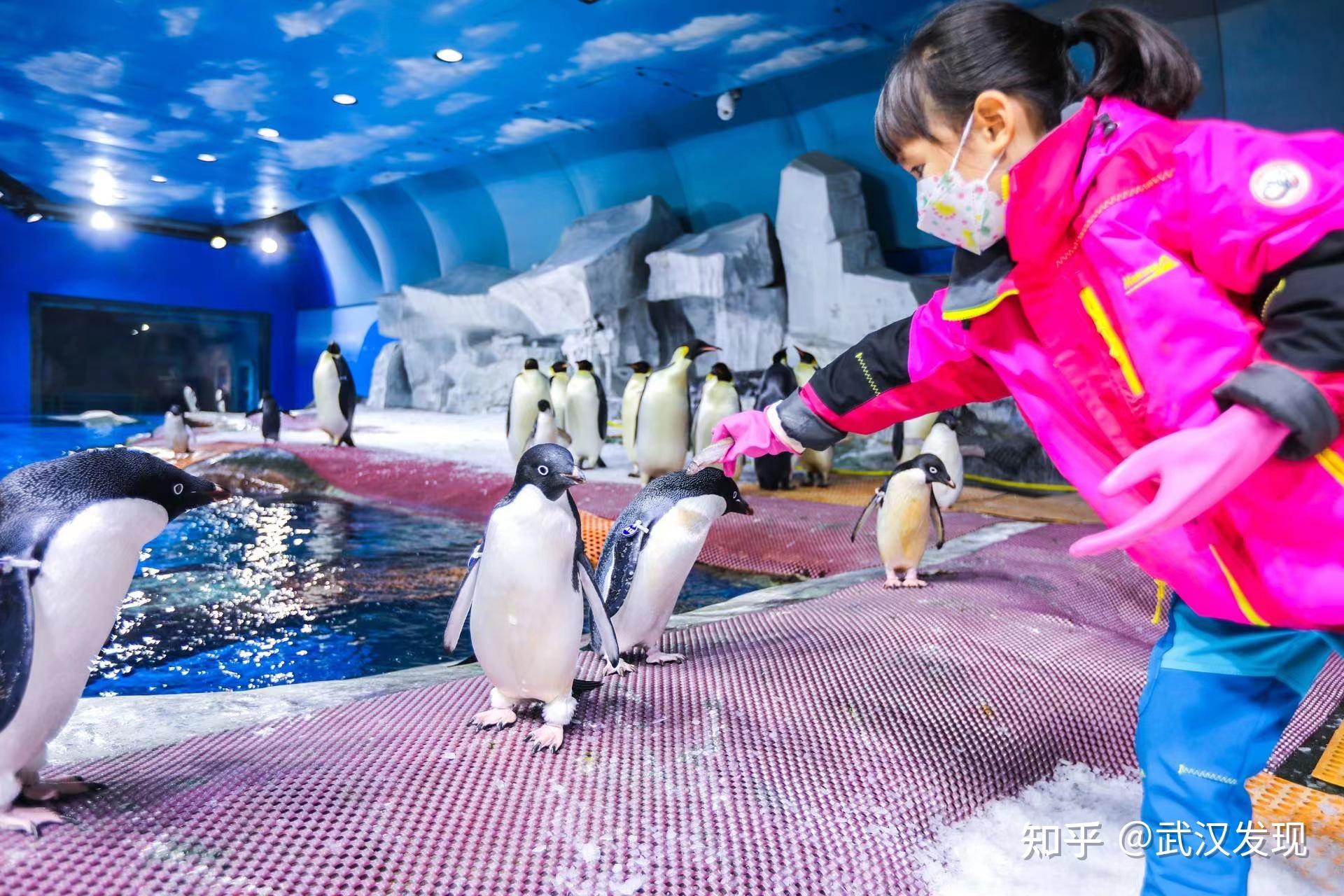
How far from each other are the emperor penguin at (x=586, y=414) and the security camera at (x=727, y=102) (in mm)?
4137

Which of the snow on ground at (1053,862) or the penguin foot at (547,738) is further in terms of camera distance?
the penguin foot at (547,738)

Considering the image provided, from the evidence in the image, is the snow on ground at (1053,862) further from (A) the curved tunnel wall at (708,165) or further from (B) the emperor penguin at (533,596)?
(A) the curved tunnel wall at (708,165)

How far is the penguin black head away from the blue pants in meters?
0.90

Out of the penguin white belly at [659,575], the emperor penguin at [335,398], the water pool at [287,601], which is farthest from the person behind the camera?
the emperor penguin at [335,398]

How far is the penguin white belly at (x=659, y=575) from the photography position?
2.05 meters

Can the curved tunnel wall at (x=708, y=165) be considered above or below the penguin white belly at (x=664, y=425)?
above

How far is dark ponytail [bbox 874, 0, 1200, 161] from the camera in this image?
95 cm

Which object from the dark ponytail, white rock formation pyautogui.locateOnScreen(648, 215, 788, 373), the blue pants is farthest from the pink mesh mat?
white rock formation pyautogui.locateOnScreen(648, 215, 788, 373)

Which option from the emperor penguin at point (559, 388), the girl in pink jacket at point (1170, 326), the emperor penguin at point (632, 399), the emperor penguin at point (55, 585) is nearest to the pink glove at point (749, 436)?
the girl in pink jacket at point (1170, 326)

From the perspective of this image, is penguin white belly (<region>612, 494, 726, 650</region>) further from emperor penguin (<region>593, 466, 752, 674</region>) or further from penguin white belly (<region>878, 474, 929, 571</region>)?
penguin white belly (<region>878, 474, 929, 571</region>)

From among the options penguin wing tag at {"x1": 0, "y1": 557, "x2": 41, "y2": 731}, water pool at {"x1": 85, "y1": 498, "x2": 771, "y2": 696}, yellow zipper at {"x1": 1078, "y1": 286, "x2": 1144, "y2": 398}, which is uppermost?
yellow zipper at {"x1": 1078, "y1": 286, "x2": 1144, "y2": 398}

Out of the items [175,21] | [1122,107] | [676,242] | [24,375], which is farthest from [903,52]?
[24,375]

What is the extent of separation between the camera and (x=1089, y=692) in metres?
1.89

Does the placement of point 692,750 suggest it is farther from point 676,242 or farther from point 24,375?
point 24,375
